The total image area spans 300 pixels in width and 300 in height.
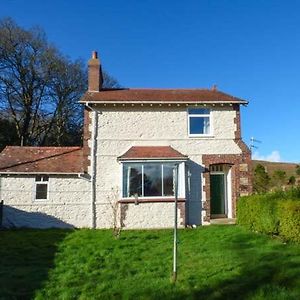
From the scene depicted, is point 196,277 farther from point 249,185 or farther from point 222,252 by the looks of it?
point 249,185

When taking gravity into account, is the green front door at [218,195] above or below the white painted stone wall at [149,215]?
above

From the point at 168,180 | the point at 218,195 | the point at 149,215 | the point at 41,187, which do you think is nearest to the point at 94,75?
the point at 41,187

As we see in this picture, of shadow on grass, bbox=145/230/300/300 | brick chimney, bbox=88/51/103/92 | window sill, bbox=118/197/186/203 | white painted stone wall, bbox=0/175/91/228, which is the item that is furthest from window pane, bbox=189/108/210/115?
shadow on grass, bbox=145/230/300/300

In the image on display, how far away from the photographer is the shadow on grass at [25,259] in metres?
8.96

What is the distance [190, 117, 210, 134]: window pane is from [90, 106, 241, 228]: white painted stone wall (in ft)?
1.34

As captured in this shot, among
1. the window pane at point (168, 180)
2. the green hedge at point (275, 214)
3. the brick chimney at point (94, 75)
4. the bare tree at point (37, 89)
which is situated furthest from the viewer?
the bare tree at point (37, 89)

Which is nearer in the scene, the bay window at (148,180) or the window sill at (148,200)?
the window sill at (148,200)

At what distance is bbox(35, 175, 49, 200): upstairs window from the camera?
20.3m

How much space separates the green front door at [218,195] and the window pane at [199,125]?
7.93 feet

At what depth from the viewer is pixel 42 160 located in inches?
834

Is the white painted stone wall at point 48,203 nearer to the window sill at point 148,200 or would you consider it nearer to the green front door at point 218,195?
the window sill at point 148,200

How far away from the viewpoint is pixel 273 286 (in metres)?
8.17

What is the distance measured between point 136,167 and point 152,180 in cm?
100

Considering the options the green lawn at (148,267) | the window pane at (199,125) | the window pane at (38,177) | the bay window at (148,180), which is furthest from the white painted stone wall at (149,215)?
the window pane at (38,177)
